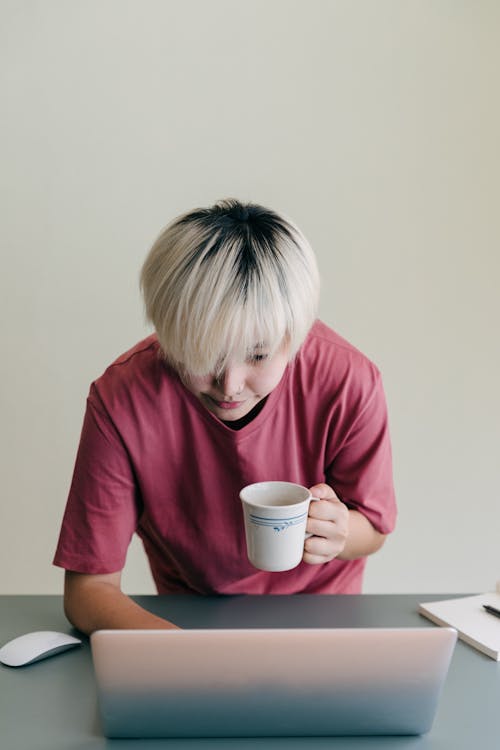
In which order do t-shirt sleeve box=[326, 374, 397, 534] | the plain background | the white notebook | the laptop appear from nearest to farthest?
the laptop, the white notebook, t-shirt sleeve box=[326, 374, 397, 534], the plain background

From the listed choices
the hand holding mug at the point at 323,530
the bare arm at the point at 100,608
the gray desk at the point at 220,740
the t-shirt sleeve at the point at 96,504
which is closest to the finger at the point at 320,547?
the hand holding mug at the point at 323,530

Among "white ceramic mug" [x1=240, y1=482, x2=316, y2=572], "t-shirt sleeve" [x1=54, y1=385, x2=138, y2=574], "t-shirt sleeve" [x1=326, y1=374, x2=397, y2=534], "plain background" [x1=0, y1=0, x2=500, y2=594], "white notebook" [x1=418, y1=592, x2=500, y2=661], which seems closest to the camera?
"white ceramic mug" [x1=240, y1=482, x2=316, y2=572]

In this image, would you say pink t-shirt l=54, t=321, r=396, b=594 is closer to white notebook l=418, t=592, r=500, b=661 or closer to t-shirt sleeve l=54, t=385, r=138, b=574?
t-shirt sleeve l=54, t=385, r=138, b=574

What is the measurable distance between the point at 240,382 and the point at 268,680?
427 millimetres

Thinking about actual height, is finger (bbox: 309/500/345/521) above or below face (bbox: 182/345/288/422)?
below

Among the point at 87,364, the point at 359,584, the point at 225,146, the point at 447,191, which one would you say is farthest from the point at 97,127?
the point at 359,584

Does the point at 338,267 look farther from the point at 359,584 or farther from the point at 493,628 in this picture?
the point at 493,628

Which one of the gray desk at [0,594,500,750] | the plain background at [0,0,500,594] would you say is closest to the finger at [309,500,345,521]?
the gray desk at [0,594,500,750]

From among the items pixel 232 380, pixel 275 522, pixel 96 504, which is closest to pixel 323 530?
pixel 275 522

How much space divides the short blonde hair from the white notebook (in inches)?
19.3

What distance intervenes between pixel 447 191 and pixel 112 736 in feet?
6.08

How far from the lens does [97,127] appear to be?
2.08 meters

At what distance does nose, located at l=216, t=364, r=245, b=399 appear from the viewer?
1045mm

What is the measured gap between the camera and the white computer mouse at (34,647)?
0.99 meters
